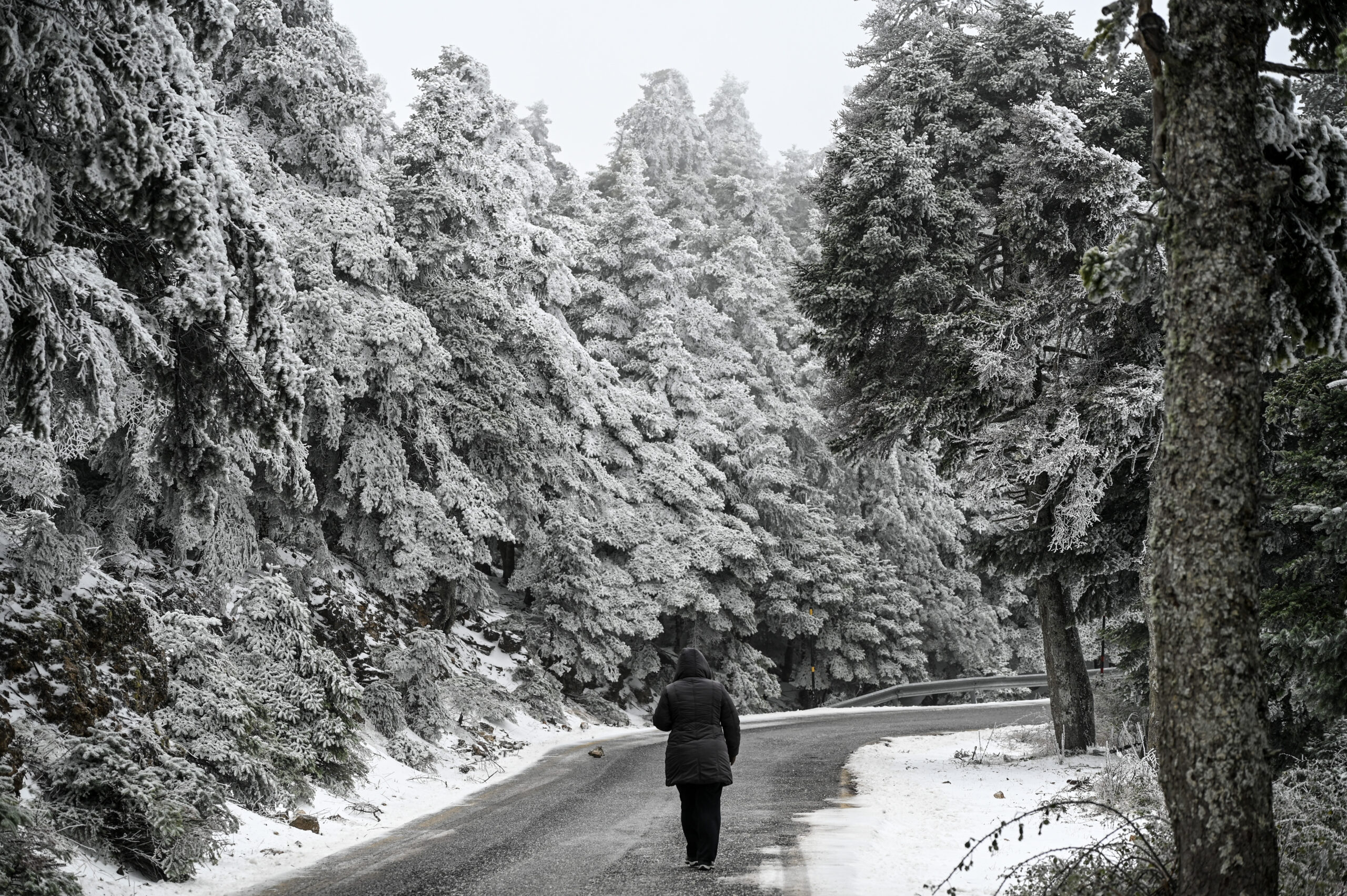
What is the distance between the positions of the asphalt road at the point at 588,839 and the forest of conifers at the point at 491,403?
135 cm

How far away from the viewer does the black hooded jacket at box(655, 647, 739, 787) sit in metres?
7.03

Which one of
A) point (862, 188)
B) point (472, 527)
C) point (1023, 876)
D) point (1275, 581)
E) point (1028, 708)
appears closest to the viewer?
point (1023, 876)

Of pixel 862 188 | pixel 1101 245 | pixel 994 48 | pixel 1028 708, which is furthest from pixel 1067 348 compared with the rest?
pixel 1028 708

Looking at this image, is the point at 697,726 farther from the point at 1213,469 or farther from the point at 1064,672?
the point at 1064,672

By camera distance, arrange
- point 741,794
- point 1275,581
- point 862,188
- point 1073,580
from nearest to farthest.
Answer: point 1275,581
point 741,794
point 1073,580
point 862,188

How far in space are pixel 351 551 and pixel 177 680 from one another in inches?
360

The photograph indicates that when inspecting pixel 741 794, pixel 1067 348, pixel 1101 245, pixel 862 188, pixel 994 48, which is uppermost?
pixel 994 48

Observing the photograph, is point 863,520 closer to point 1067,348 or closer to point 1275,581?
point 1067,348

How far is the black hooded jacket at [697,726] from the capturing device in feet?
23.1

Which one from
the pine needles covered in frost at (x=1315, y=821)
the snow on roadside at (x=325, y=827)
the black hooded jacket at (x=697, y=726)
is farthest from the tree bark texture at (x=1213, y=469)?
the snow on roadside at (x=325, y=827)

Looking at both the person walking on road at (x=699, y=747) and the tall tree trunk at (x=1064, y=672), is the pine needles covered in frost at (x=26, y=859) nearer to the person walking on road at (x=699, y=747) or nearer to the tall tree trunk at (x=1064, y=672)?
the person walking on road at (x=699, y=747)

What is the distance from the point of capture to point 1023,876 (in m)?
6.18

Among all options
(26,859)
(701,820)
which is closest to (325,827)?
(701,820)

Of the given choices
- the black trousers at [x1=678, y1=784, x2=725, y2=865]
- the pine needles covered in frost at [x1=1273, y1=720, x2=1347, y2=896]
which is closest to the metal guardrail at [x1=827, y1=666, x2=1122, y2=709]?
the pine needles covered in frost at [x1=1273, y1=720, x2=1347, y2=896]
